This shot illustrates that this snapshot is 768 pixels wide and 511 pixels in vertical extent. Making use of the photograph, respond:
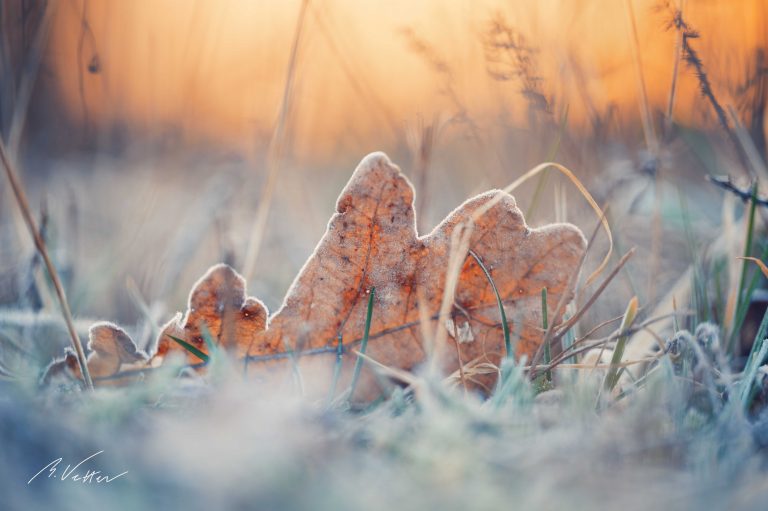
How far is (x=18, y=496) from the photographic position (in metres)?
0.50

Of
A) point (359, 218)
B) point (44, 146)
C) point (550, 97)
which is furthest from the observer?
point (44, 146)

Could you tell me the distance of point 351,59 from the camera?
176cm

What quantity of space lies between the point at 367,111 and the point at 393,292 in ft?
3.90

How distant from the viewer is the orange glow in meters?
1.51

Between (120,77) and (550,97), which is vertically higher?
(120,77)

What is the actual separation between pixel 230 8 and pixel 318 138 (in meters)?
0.74

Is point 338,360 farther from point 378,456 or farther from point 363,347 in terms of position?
point 378,456

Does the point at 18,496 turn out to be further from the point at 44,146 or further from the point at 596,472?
the point at 44,146

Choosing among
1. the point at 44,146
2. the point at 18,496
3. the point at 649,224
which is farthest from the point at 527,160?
the point at 44,146

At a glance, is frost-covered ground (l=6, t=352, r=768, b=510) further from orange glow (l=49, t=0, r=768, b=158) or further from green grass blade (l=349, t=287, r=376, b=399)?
orange glow (l=49, t=0, r=768, b=158)

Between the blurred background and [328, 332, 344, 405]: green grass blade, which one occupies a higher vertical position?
the blurred background

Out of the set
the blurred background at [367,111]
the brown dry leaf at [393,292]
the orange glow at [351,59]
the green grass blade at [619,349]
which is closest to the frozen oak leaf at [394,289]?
the brown dry leaf at [393,292]

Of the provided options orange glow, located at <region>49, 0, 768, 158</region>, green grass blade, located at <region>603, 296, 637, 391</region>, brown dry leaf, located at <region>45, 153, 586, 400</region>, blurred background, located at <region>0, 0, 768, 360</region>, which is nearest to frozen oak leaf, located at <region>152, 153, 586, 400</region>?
brown dry leaf, located at <region>45, 153, 586, 400</region>
